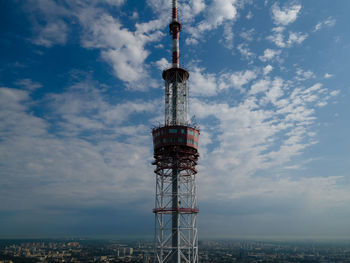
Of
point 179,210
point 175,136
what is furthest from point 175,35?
point 179,210

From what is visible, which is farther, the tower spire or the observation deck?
the tower spire

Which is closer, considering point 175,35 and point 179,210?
point 179,210

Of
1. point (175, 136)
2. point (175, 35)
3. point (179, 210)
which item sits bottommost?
point (179, 210)

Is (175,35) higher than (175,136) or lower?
higher

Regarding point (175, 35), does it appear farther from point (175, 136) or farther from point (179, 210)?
point (179, 210)

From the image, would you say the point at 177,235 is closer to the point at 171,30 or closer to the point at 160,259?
the point at 160,259

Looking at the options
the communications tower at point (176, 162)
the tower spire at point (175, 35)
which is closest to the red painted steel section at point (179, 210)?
the communications tower at point (176, 162)

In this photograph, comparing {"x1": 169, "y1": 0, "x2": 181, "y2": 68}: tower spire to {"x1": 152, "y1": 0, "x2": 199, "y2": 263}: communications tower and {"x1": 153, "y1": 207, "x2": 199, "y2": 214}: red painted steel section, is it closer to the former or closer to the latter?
{"x1": 152, "y1": 0, "x2": 199, "y2": 263}: communications tower

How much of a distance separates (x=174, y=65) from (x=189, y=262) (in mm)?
53387

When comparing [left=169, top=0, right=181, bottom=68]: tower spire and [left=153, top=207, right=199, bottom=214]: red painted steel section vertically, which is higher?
[left=169, top=0, right=181, bottom=68]: tower spire

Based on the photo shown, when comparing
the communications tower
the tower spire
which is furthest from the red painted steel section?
the tower spire

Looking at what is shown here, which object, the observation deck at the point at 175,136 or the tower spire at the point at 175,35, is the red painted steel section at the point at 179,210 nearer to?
the observation deck at the point at 175,136

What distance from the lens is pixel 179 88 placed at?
253ft

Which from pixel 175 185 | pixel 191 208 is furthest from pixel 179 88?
pixel 191 208
